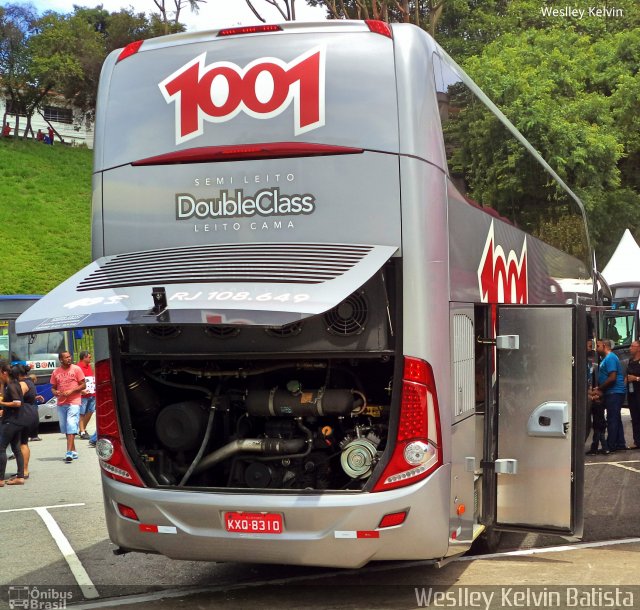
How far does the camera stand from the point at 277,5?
25969 mm

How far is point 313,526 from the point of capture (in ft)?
21.1

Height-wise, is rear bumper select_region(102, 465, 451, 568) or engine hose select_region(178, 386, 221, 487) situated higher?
engine hose select_region(178, 386, 221, 487)

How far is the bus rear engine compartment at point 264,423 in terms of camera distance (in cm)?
698

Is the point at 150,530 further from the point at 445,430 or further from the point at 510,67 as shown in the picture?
the point at 510,67

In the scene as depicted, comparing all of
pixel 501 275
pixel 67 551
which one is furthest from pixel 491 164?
pixel 67 551

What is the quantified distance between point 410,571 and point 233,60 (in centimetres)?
419

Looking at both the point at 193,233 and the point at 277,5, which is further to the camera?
the point at 277,5

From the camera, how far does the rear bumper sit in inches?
252

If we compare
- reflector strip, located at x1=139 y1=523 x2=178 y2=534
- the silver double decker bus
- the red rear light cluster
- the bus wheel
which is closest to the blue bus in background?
the bus wheel

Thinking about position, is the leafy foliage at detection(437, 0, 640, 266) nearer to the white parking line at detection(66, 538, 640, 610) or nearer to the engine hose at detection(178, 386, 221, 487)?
the white parking line at detection(66, 538, 640, 610)

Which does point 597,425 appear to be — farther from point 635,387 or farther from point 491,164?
point 491,164

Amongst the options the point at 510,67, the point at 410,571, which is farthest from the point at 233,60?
the point at 510,67

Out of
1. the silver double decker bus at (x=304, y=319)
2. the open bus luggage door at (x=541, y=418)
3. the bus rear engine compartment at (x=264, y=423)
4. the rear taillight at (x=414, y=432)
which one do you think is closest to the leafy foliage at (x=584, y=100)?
the open bus luggage door at (x=541, y=418)

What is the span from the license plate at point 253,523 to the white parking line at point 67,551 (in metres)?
1.57
